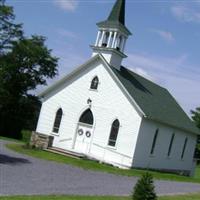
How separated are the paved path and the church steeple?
12.6 metres

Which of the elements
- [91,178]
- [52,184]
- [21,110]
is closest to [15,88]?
[21,110]

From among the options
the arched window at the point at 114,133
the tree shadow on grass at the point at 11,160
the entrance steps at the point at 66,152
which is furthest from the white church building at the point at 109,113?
the tree shadow on grass at the point at 11,160

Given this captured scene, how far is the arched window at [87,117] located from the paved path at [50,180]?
30.2 feet

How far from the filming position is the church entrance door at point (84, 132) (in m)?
38.6

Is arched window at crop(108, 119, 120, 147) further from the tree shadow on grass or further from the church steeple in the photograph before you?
the tree shadow on grass

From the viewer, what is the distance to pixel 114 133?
124 ft

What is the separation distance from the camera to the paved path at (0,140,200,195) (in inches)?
744

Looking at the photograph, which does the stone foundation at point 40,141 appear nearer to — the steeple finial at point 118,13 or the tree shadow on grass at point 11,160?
the tree shadow on grass at point 11,160

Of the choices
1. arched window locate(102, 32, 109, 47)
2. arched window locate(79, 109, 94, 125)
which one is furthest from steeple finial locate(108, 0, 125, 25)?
arched window locate(79, 109, 94, 125)

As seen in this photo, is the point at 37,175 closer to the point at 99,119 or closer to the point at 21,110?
the point at 99,119

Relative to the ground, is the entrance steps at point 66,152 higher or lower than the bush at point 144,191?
lower

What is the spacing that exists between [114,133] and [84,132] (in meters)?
2.63

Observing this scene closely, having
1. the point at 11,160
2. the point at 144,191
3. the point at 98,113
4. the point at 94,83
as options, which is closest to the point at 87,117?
the point at 98,113

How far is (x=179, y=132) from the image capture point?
1805 inches
